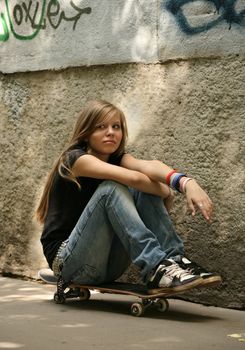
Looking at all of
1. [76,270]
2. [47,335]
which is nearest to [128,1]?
[76,270]

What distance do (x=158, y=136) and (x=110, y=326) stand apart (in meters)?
1.36

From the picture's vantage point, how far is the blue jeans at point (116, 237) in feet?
12.2

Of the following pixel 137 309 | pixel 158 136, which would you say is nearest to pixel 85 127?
pixel 158 136

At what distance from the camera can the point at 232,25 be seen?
13.6 feet

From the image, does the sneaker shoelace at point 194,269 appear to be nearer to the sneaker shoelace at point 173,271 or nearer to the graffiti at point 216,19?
the sneaker shoelace at point 173,271

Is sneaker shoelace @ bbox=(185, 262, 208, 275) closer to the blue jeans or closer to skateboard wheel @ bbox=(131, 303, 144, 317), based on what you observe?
the blue jeans

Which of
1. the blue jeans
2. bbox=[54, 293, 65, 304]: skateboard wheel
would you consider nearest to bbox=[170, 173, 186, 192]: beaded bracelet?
the blue jeans

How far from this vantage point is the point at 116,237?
3.98 metres

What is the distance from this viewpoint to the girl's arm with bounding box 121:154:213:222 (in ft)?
12.1

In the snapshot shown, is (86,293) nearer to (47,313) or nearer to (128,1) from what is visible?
(47,313)

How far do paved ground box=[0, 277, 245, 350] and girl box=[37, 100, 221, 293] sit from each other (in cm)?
20

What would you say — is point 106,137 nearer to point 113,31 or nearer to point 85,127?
point 85,127

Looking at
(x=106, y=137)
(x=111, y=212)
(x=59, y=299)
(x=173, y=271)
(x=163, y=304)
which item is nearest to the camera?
(x=173, y=271)

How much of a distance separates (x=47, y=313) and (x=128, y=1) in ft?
6.50
